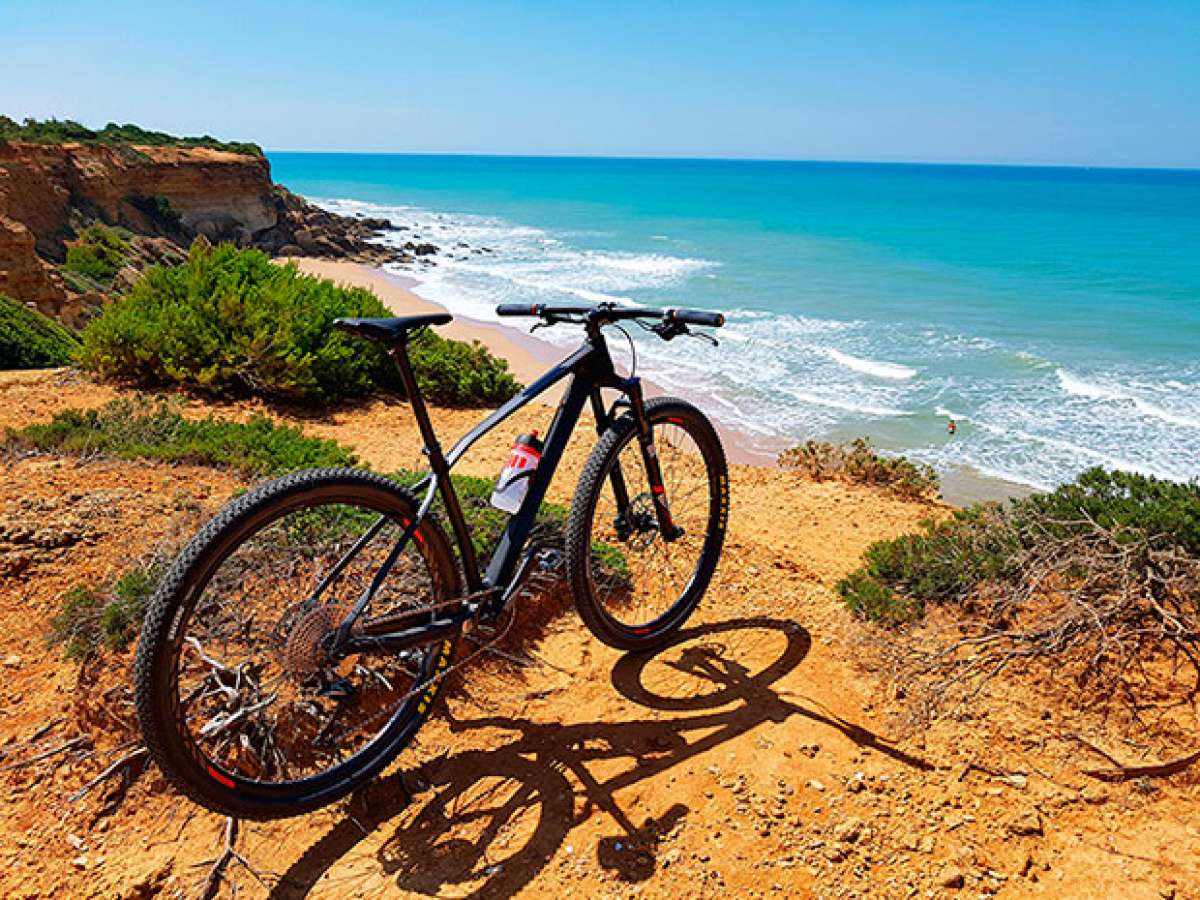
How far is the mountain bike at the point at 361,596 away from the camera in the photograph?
261 centimetres

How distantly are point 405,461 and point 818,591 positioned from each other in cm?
417

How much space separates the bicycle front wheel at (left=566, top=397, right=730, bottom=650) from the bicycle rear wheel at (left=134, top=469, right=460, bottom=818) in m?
0.68

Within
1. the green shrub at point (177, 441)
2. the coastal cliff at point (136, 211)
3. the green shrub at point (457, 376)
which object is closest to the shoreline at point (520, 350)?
the green shrub at point (457, 376)

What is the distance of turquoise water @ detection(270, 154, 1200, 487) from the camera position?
15266mm

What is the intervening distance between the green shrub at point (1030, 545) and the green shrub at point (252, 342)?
5454mm

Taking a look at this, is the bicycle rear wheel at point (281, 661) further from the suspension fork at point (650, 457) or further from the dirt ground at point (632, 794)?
the suspension fork at point (650, 457)

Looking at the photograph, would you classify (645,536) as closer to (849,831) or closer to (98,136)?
(849,831)

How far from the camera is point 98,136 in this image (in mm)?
35344

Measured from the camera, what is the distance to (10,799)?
9.78 ft

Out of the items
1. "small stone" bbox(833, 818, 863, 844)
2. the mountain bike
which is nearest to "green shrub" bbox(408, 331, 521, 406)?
the mountain bike

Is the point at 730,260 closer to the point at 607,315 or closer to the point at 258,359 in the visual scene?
the point at 258,359

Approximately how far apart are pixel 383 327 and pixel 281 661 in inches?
51.4

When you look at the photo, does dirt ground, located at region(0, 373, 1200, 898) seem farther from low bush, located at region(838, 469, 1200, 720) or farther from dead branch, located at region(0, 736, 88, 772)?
low bush, located at region(838, 469, 1200, 720)

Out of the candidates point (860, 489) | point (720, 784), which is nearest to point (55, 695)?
point (720, 784)
